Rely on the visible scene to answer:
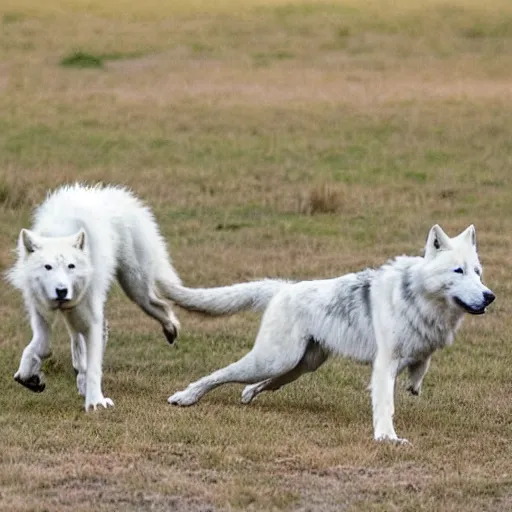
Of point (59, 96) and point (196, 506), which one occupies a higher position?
point (196, 506)

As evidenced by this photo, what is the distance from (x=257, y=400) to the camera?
8.12 meters

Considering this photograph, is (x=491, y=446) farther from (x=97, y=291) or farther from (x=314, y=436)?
(x=97, y=291)

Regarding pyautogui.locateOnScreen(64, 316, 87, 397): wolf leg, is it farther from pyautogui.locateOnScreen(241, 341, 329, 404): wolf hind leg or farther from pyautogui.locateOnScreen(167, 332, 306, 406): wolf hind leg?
pyautogui.locateOnScreen(241, 341, 329, 404): wolf hind leg

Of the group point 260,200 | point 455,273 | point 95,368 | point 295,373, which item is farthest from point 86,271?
point 260,200

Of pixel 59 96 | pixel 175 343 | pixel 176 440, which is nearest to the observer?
pixel 176 440

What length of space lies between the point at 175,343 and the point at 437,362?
200 cm

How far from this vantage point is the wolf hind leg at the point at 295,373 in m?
7.84

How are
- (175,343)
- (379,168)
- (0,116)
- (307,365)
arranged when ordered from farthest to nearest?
(0,116), (379,168), (175,343), (307,365)

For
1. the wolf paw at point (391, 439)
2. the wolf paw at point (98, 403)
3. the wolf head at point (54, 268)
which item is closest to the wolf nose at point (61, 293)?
the wolf head at point (54, 268)

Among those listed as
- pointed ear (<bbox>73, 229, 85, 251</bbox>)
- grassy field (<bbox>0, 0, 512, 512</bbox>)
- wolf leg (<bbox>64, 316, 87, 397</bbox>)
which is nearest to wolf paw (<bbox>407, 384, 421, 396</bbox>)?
grassy field (<bbox>0, 0, 512, 512</bbox>)

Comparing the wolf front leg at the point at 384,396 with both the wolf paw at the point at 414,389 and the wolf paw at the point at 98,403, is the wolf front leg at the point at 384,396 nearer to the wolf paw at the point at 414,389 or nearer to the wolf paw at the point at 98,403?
the wolf paw at the point at 414,389

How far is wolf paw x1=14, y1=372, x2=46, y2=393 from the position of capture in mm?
7770

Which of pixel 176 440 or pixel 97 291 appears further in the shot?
pixel 97 291

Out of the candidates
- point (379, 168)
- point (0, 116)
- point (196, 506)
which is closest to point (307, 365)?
point (196, 506)
